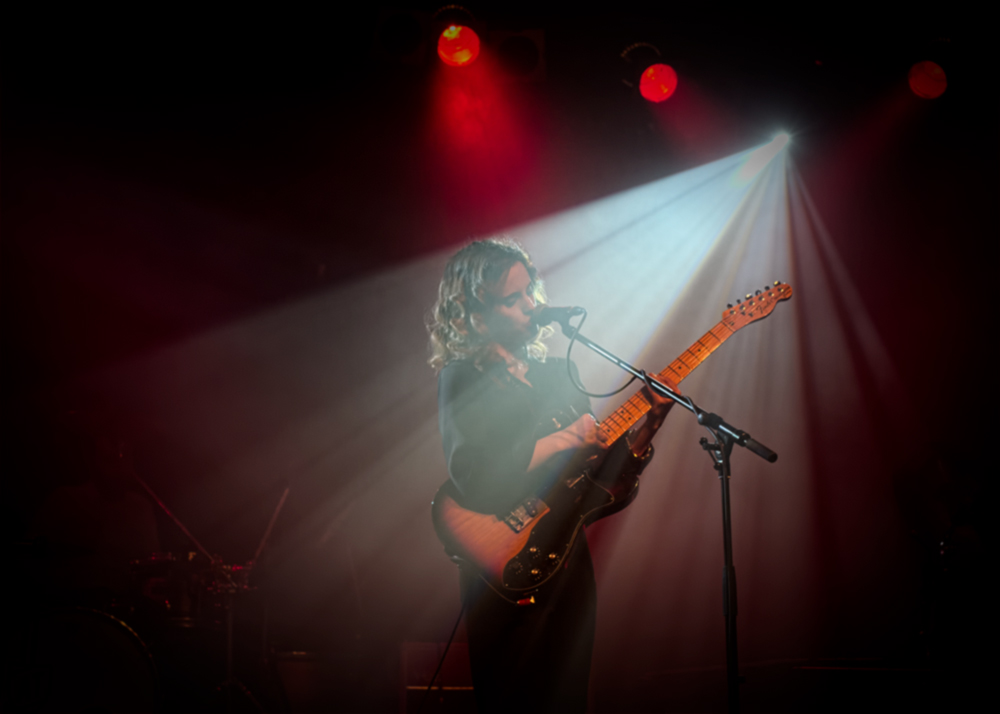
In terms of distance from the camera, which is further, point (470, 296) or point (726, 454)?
point (470, 296)

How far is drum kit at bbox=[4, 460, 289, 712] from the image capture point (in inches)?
122

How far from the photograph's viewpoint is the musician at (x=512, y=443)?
6.22 ft

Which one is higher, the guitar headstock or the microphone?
the guitar headstock

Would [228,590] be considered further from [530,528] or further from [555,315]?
[555,315]

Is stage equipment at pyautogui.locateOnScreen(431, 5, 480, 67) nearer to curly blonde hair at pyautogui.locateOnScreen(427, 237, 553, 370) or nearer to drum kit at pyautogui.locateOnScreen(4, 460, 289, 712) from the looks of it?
curly blonde hair at pyautogui.locateOnScreen(427, 237, 553, 370)

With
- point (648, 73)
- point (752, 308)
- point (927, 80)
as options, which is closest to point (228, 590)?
point (752, 308)

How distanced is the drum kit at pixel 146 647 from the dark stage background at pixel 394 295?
231mm

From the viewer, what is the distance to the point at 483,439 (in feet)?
6.66

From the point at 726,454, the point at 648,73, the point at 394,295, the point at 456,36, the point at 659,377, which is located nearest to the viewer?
the point at 726,454

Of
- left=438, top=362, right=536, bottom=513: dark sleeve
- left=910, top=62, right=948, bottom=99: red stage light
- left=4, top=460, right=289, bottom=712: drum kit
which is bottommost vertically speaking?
left=4, top=460, right=289, bottom=712: drum kit

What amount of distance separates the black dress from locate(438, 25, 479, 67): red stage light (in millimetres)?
2375

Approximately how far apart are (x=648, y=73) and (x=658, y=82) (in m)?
0.08

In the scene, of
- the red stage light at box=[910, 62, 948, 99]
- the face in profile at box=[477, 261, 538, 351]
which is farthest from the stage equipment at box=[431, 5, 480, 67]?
the red stage light at box=[910, 62, 948, 99]

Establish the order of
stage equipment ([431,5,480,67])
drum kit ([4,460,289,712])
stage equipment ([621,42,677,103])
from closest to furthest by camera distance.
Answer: drum kit ([4,460,289,712]) → stage equipment ([431,5,480,67]) → stage equipment ([621,42,677,103])
